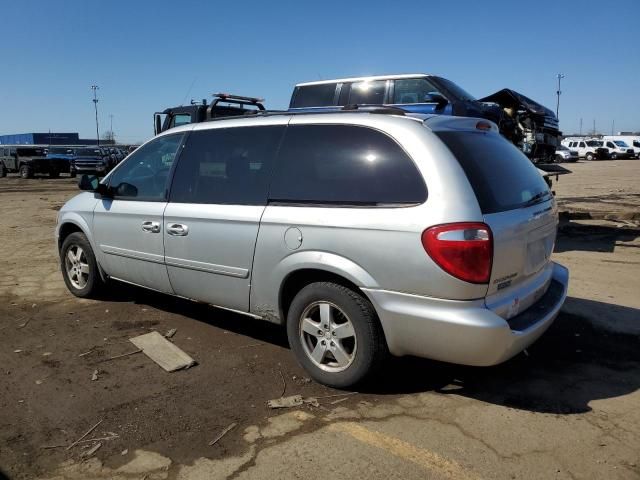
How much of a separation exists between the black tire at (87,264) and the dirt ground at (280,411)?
0.25 m

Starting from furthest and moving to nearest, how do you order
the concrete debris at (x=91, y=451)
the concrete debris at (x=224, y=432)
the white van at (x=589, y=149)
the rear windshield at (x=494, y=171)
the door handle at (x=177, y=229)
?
the white van at (x=589, y=149) → the door handle at (x=177, y=229) → the rear windshield at (x=494, y=171) → the concrete debris at (x=224, y=432) → the concrete debris at (x=91, y=451)

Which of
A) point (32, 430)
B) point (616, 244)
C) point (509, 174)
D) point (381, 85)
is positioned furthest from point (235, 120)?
point (616, 244)

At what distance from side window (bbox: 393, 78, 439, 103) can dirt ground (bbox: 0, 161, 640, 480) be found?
480 cm

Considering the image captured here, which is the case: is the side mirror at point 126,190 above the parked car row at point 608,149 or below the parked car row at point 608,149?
below

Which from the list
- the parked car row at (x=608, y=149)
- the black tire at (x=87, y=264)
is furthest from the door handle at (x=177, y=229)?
the parked car row at (x=608, y=149)

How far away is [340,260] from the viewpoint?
3326 mm

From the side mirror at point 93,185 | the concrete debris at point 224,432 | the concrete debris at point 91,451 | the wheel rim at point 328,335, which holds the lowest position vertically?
the concrete debris at point 91,451

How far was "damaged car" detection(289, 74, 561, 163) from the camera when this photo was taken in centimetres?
861

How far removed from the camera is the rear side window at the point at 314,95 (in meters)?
9.76

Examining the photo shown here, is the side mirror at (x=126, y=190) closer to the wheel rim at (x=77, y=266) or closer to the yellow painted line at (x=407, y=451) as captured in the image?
the wheel rim at (x=77, y=266)

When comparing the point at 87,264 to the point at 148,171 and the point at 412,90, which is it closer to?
the point at 148,171

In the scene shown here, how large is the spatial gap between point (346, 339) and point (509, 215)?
50.1 inches

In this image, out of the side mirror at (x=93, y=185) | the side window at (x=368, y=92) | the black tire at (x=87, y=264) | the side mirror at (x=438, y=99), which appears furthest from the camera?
the side window at (x=368, y=92)

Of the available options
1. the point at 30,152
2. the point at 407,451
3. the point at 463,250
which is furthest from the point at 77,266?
the point at 30,152
